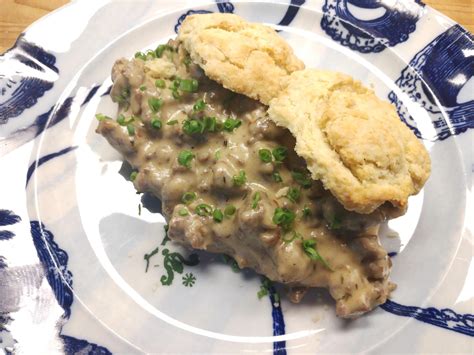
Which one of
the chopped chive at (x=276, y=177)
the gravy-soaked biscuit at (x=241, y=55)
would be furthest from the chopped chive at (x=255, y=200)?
the gravy-soaked biscuit at (x=241, y=55)

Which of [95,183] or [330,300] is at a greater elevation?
[95,183]

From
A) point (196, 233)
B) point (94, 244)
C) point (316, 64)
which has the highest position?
point (316, 64)

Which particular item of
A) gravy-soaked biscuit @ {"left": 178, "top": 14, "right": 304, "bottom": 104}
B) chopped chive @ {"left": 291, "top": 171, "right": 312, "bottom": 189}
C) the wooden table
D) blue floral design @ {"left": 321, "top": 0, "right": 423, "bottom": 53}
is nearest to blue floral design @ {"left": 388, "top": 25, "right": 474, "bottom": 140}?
blue floral design @ {"left": 321, "top": 0, "right": 423, "bottom": 53}

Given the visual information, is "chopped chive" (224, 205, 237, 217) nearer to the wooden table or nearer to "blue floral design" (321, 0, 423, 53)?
"blue floral design" (321, 0, 423, 53)

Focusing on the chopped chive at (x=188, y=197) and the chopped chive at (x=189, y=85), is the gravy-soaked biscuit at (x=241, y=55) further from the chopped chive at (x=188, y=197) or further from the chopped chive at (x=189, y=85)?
the chopped chive at (x=188, y=197)

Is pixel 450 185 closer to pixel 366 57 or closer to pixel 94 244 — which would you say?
pixel 366 57

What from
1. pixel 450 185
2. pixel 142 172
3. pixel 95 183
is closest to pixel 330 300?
pixel 450 185
